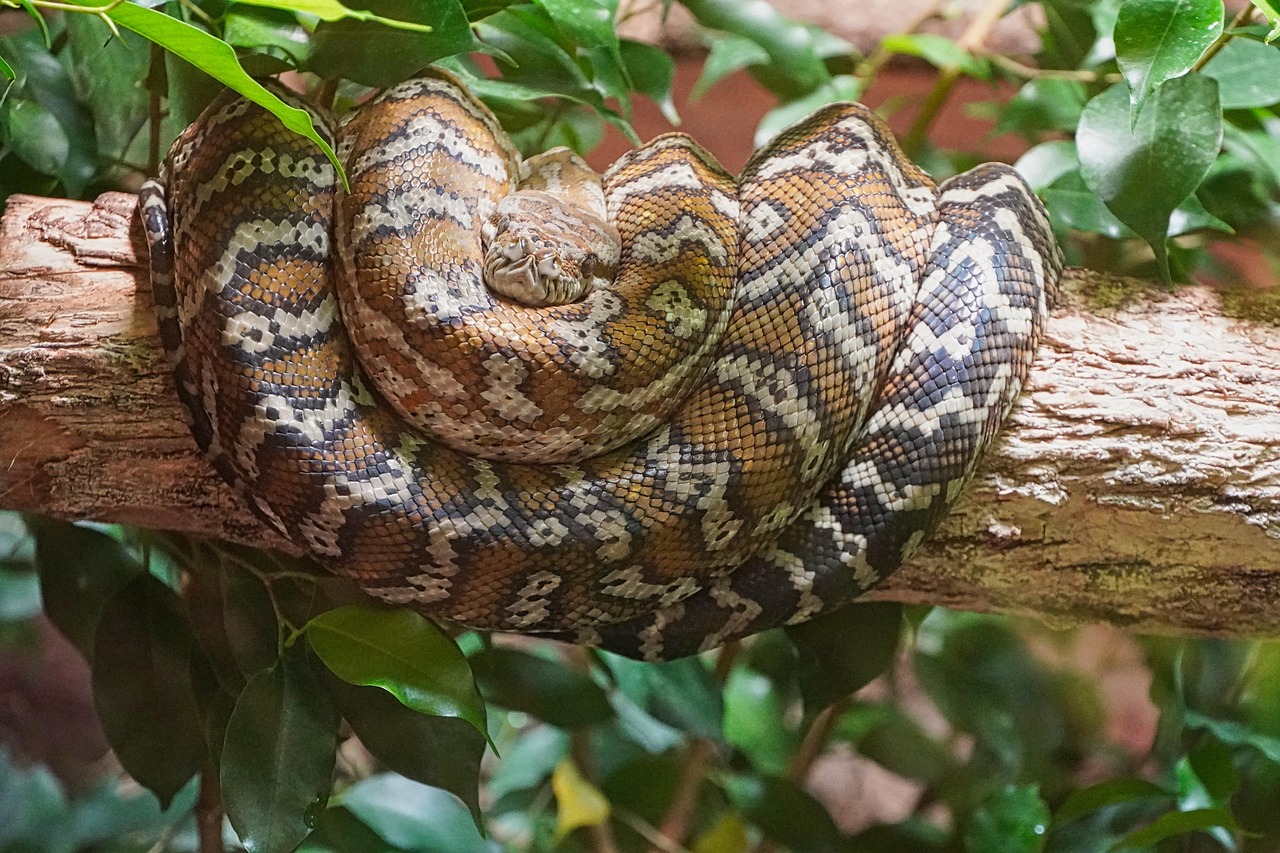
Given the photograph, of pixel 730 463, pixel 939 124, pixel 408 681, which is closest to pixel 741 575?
pixel 730 463

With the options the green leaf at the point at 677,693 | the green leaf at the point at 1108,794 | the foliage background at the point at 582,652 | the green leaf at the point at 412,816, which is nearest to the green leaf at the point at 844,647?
the foliage background at the point at 582,652


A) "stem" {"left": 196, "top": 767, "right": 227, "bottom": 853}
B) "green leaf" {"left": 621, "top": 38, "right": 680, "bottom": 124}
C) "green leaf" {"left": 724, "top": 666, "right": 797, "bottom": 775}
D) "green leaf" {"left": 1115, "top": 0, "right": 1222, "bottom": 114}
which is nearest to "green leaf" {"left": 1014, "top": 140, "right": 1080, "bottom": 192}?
"green leaf" {"left": 1115, "top": 0, "right": 1222, "bottom": 114}

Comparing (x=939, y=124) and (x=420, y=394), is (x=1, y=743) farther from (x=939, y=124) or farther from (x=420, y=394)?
(x=939, y=124)

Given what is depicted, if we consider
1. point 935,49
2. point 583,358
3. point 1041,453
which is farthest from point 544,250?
point 935,49

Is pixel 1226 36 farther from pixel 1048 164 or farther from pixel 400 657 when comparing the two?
pixel 400 657

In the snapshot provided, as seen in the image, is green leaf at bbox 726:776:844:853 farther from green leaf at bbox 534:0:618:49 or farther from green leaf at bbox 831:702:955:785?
green leaf at bbox 534:0:618:49
